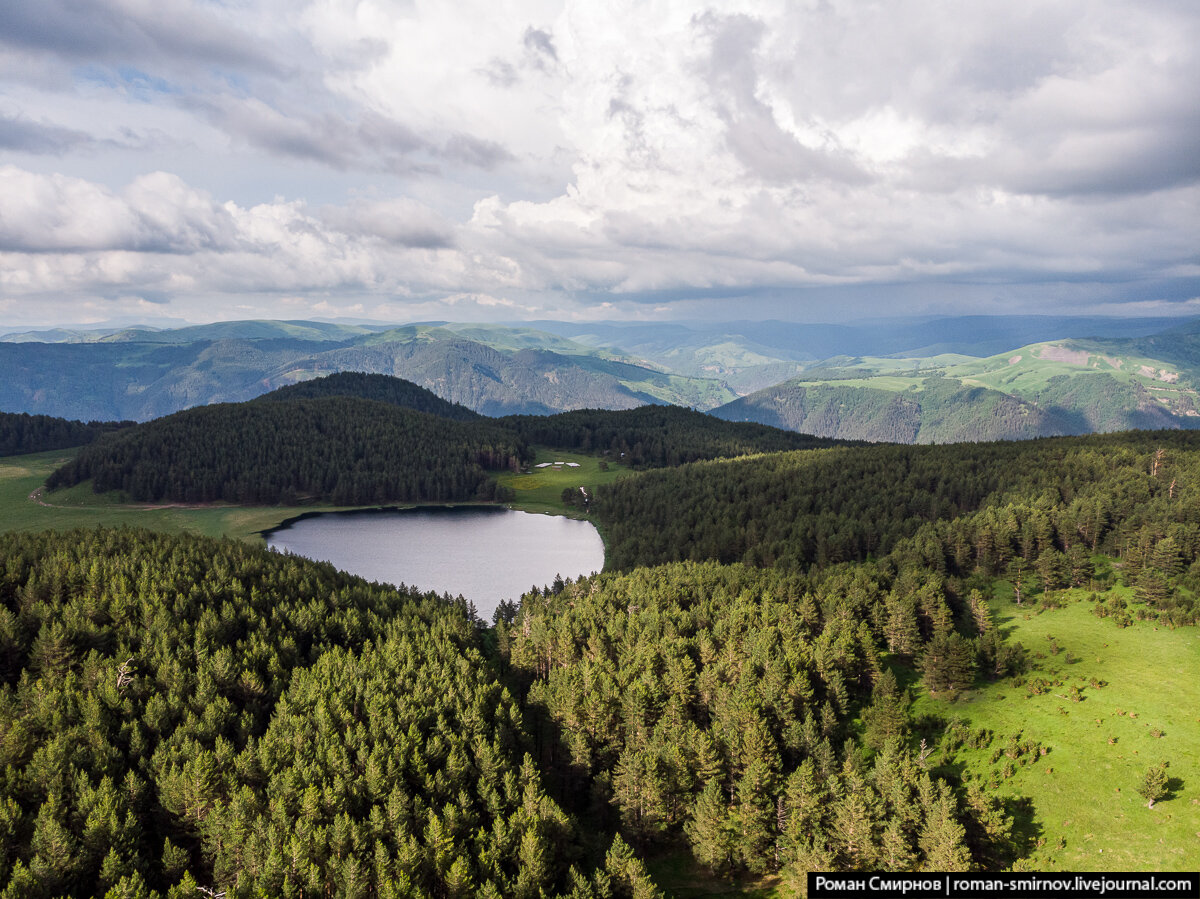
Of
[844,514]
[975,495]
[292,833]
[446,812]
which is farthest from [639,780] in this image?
[975,495]

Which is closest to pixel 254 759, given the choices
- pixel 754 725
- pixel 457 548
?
pixel 754 725

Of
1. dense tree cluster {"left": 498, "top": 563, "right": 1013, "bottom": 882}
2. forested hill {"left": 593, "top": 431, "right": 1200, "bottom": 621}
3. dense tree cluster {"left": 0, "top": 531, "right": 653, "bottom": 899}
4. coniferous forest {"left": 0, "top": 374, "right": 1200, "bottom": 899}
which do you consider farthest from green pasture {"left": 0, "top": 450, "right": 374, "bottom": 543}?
dense tree cluster {"left": 498, "top": 563, "right": 1013, "bottom": 882}

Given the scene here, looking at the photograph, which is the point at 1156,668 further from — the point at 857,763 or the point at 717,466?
the point at 717,466

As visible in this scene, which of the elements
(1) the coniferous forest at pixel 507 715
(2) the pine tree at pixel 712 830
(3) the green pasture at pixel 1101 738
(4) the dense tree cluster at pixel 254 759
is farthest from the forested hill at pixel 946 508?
(4) the dense tree cluster at pixel 254 759

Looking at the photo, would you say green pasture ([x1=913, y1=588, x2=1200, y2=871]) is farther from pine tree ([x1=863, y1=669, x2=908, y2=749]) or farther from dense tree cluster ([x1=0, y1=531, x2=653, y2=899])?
dense tree cluster ([x1=0, y1=531, x2=653, y2=899])

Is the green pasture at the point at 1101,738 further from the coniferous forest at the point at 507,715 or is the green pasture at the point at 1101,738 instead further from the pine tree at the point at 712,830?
the pine tree at the point at 712,830

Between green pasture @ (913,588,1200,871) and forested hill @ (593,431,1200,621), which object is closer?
green pasture @ (913,588,1200,871)
